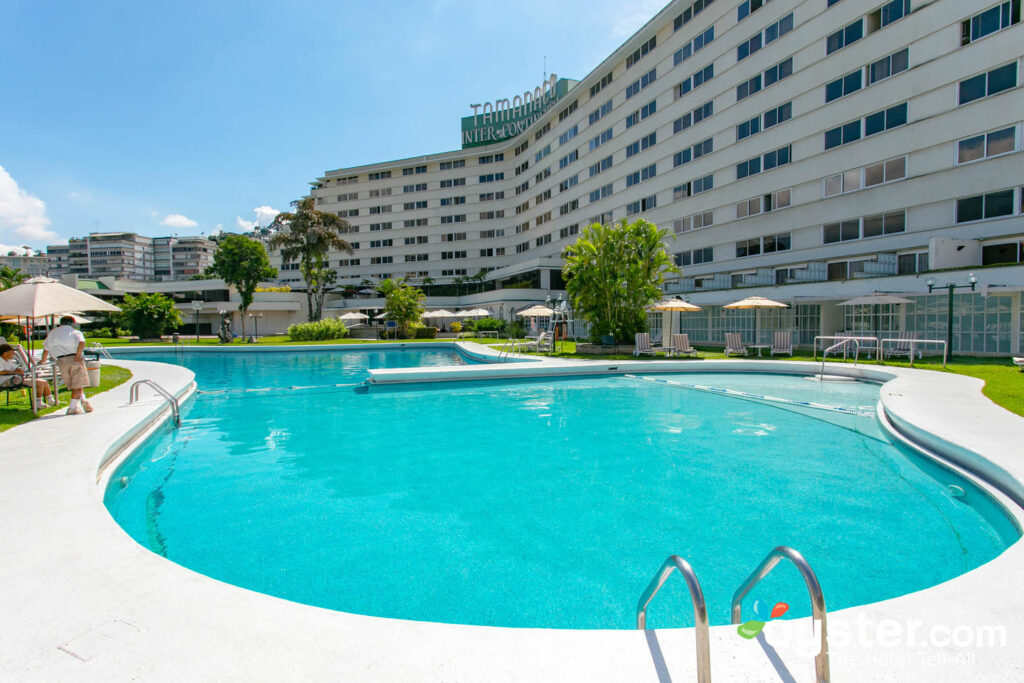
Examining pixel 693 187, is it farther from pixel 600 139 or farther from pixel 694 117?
pixel 600 139

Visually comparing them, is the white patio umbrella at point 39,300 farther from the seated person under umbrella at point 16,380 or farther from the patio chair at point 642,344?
the patio chair at point 642,344

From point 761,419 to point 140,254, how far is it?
17606 centimetres

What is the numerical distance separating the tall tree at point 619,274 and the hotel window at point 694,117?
16.2 metres

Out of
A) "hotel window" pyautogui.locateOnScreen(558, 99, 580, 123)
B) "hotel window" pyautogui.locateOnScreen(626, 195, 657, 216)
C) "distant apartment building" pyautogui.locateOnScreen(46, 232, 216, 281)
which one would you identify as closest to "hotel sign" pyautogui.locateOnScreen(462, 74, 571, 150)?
"hotel window" pyautogui.locateOnScreen(558, 99, 580, 123)

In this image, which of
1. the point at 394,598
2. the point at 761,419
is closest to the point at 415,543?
the point at 394,598

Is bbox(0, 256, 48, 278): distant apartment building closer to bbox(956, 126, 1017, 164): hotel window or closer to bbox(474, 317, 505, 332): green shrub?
bbox(474, 317, 505, 332): green shrub

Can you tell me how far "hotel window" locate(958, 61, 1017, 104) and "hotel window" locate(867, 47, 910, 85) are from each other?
9.54 feet

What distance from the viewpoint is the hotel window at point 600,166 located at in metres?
44.6

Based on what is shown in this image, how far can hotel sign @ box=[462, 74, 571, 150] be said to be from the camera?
60.9 meters

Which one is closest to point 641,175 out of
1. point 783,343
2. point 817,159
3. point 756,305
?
point 817,159

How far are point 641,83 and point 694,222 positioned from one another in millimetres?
13175

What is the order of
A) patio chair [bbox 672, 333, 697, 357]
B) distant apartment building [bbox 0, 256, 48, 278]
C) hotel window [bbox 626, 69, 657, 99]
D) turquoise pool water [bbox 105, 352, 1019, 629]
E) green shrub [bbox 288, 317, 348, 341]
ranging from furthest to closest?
distant apartment building [bbox 0, 256, 48, 278] → hotel window [bbox 626, 69, 657, 99] → green shrub [bbox 288, 317, 348, 341] → patio chair [bbox 672, 333, 697, 357] → turquoise pool water [bbox 105, 352, 1019, 629]

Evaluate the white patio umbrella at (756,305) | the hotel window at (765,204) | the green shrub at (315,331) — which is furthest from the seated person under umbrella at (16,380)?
the hotel window at (765,204)

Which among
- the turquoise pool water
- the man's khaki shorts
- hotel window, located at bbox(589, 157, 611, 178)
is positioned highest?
hotel window, located at bbox(589, 157, 611, 178)
